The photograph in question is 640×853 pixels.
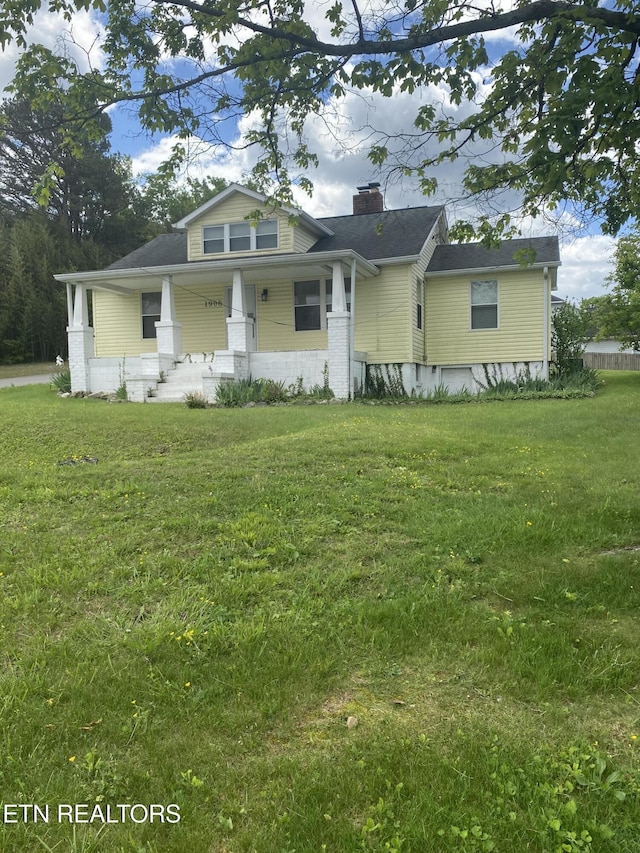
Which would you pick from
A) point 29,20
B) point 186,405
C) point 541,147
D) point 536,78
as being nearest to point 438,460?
point 541,147

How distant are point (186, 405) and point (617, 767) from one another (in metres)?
11.5

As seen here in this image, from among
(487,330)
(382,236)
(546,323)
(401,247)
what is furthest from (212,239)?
(546,323)

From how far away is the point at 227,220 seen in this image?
17438 millimetres

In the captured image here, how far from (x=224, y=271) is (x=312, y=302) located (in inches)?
105

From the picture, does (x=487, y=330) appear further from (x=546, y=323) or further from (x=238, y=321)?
(x=238, y=321)

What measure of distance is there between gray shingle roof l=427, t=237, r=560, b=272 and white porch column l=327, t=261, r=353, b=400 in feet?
12.9

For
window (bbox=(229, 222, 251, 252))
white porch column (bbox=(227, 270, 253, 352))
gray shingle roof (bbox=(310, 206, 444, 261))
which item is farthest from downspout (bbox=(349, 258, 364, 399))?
window (bbox=(229, 222, 251, 252))

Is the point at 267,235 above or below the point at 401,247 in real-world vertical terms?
above

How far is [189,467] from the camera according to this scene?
6258mm

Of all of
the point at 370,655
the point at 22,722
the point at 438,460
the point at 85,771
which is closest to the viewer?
the point at 85,771

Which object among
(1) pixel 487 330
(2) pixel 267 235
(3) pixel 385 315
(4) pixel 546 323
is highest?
(2) pixel 267 235

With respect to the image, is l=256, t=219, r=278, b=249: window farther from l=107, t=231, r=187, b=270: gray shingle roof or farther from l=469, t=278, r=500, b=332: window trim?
l=469, t=278, r=500, b=332: window trim

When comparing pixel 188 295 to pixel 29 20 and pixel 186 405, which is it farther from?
pixel 29 20

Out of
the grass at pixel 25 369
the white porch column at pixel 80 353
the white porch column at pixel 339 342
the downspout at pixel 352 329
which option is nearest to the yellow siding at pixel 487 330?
the downspout at pixel 352 329
